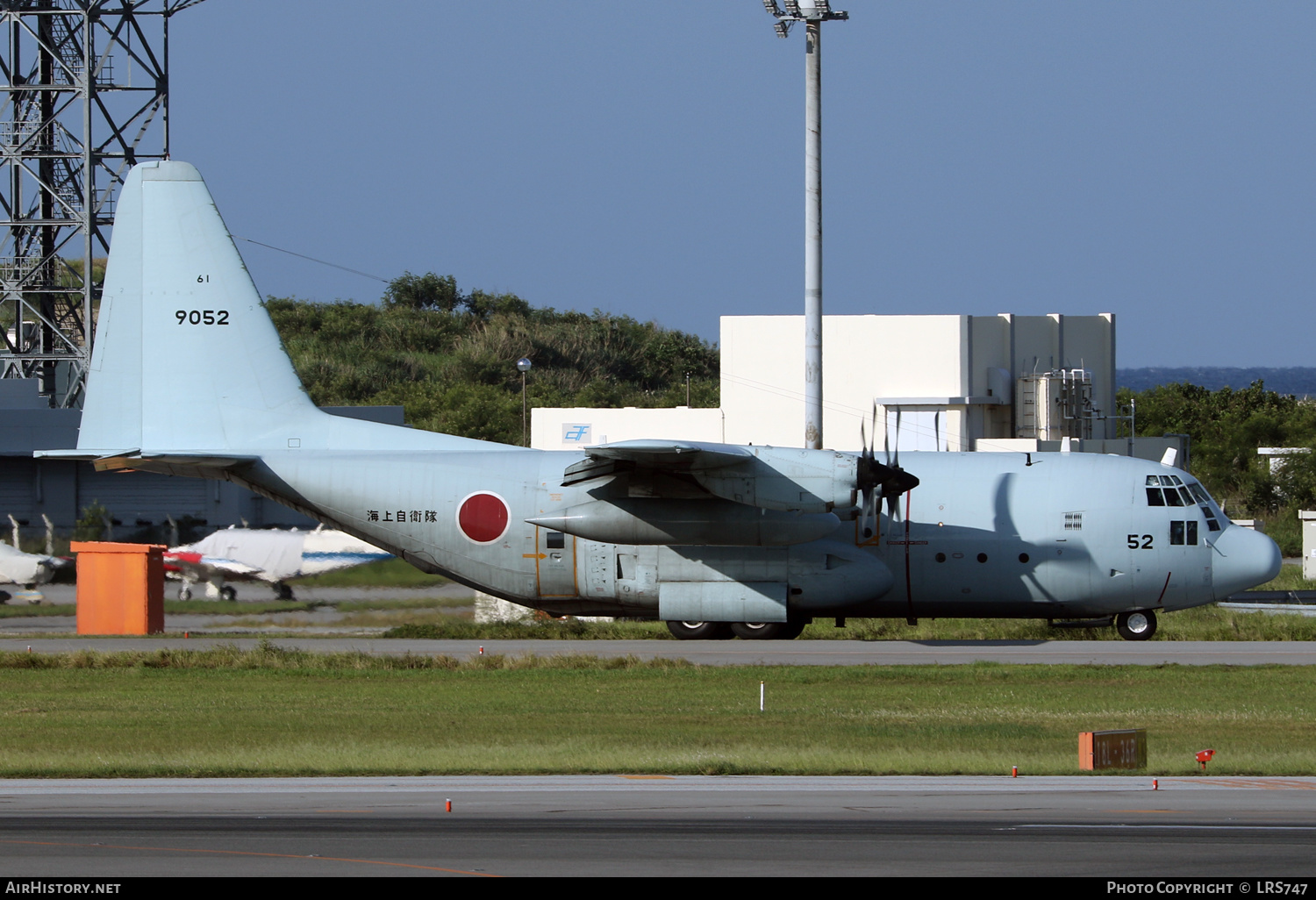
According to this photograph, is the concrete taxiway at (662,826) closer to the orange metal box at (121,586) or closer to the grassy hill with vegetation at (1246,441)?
the orange metal box at (121,586)

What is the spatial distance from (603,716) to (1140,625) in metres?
13.8

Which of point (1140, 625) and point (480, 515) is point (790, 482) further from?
point (1140, 625)

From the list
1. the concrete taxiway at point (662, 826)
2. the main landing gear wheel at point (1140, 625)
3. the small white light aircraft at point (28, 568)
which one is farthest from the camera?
the small white light aircraft at point (28, 568)

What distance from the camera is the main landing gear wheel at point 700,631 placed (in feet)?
99.1

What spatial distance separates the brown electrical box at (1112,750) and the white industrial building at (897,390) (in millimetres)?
31747

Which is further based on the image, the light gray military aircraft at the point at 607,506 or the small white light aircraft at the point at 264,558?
the small white light aircraft at the point at 264,558

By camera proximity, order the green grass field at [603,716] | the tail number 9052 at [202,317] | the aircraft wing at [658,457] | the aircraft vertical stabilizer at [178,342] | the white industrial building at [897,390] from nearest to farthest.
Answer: the green grass field at [603,716] < the aircraft wing at [658,457] < the aircraft vertical stabilizer at [178,342] < the tail number 9052 at [202,317] < the white industrial building at [897,390]

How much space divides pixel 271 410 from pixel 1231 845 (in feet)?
74.6

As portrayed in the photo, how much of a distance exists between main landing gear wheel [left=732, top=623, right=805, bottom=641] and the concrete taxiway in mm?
15039

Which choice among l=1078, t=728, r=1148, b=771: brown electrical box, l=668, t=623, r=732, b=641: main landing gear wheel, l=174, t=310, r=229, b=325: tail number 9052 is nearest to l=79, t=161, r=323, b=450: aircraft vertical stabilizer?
l=174, t=310, r=229, b=325: tail number 9052

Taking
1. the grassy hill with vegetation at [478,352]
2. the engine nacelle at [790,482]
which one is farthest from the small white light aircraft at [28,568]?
the grassy hill with vegetation at [478,352]

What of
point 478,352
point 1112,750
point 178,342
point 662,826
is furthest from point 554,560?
point 478,352

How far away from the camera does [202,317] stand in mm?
29891

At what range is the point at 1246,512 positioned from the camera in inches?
2504
